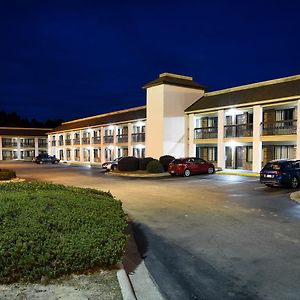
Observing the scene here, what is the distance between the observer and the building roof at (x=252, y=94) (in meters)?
22.9

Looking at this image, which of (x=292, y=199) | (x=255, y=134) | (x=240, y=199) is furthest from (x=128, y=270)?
(x=255, y=134)

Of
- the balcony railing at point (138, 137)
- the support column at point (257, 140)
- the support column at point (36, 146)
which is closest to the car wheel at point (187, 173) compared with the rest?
the support column at point (257, 140)

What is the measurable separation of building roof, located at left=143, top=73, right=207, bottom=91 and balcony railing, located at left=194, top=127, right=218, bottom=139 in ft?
17.0

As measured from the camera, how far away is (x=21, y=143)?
68312 mm

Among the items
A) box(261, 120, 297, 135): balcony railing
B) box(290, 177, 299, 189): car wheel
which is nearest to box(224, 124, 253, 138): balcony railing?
box(261, 120, 297, 135): balcony railing

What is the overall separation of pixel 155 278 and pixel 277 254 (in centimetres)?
267

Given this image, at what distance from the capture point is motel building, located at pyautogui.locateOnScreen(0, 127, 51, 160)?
217 feet

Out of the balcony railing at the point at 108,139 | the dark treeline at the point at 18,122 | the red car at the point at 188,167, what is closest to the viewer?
the red car at the point at 188,167

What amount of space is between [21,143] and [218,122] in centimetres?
5443

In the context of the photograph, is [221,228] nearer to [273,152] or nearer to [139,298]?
[139,298]

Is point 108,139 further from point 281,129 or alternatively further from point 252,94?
point 281,129

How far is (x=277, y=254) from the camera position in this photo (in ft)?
19.6

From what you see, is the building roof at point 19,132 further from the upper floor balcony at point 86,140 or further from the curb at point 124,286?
the curb at point 124,286

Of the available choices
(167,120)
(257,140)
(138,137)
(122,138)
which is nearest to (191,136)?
(167,120)
